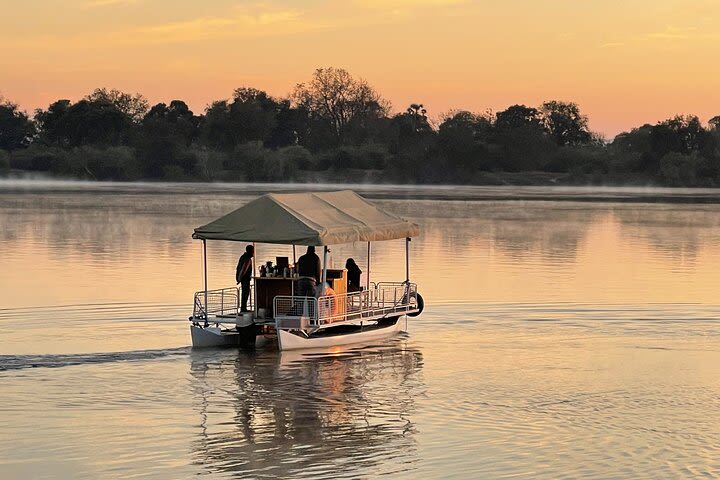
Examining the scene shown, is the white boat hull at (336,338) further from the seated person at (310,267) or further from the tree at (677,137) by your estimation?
the tree at (677,137)

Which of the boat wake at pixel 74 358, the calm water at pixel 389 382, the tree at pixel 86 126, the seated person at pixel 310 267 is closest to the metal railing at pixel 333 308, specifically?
the seated person at pixel 310 267

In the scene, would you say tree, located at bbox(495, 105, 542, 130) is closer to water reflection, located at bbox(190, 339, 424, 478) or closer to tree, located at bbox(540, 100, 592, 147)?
tree, located at bbox(540, 100, 592, 147)

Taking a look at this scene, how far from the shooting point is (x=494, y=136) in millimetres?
162000

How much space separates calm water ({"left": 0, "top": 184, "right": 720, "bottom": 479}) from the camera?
56.3 ft

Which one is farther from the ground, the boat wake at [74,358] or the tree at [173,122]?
the tree at [173,122]

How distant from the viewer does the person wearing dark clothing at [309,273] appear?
2589 centimetres

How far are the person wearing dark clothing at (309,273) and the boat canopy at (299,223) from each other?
503 millimetres

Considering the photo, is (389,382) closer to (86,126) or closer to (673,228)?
(673,228)

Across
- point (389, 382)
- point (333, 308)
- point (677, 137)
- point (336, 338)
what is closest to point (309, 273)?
point (333, 308)

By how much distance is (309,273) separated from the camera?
26266 millimetres

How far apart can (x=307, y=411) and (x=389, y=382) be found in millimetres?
2998

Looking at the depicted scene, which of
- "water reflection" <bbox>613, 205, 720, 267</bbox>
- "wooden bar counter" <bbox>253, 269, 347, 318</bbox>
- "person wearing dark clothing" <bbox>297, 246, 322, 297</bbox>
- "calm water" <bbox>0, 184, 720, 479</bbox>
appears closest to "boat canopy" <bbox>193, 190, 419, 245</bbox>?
"person wearing dark clothing" <bbox>297, 246, 322, 297</bbox>

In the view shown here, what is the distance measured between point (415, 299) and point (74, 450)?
1315cm

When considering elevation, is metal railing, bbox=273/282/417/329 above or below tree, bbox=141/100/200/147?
below
